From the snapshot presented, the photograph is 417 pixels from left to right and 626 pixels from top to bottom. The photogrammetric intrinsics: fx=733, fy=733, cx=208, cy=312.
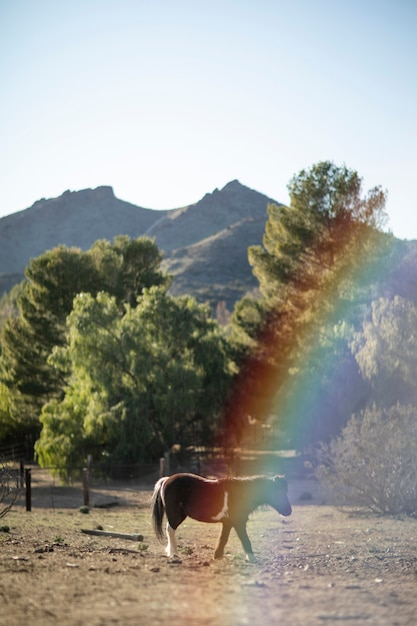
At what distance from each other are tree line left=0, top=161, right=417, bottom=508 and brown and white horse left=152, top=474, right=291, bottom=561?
56.8ft

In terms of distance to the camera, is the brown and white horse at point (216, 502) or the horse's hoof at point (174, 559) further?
the brown and white horse at point (216, 502)

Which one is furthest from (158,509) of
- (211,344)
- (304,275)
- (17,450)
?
(17,450)

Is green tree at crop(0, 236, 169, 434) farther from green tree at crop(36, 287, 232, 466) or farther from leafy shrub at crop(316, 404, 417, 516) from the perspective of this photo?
leafy shrub at crop(316, 404, 417, 516)

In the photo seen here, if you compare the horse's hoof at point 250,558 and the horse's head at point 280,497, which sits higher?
the horse's head at point 280,497

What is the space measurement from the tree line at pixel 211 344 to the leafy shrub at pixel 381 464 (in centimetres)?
759

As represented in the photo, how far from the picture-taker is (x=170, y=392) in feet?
113

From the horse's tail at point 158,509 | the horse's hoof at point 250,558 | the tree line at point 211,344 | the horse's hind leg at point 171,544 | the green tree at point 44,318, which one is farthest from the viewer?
the green tree at point 44,318

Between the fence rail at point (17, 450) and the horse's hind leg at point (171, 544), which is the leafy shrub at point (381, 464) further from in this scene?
the fence rail at point (17, 450)

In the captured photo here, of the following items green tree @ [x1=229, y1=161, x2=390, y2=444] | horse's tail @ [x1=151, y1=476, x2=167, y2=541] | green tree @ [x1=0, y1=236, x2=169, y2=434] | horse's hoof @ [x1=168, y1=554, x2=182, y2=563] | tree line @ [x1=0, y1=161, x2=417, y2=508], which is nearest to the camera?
horse's hoof @ [x1=168, y1=554, x2=182, y2=563]

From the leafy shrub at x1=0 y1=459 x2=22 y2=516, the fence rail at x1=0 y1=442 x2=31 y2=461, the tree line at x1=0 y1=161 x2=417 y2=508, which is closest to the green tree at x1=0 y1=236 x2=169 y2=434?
the tree line at x1=0 y1=161 x2=417 y2=508

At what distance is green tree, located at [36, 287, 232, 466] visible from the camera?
33312mm

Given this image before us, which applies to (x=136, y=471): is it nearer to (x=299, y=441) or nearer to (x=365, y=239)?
(x=299, y=441)

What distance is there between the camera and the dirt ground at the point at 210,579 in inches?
268

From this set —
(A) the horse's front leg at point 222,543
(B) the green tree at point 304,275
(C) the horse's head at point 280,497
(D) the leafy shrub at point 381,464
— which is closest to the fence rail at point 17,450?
(B) the green tree at point 304,275
